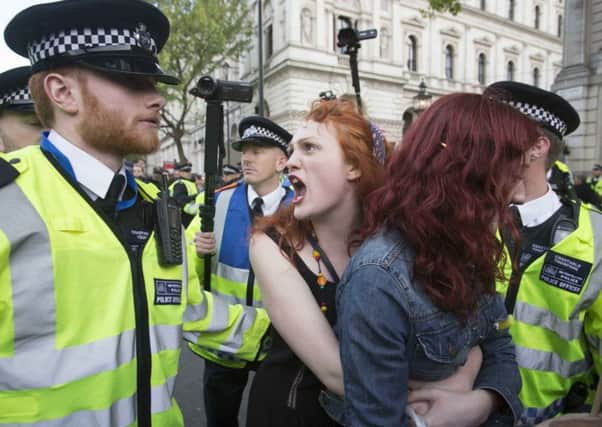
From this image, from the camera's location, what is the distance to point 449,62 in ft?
112

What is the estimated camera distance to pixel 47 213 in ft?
3.99

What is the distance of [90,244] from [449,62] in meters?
37.3

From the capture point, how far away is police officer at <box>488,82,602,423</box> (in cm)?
178

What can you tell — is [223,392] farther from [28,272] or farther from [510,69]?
[510,69]

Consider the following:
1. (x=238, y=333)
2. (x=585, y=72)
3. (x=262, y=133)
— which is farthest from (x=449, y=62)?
(x=238, y=333)

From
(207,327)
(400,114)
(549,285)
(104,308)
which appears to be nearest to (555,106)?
(549,285)

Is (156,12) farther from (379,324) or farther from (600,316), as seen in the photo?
(600,316)

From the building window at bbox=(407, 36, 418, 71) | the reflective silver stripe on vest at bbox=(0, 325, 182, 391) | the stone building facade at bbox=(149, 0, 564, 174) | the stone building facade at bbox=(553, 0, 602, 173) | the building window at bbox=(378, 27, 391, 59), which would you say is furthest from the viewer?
the building window at bbox=(407, 36, 418, 71)

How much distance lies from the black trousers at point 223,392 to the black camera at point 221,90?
1764 millimetres

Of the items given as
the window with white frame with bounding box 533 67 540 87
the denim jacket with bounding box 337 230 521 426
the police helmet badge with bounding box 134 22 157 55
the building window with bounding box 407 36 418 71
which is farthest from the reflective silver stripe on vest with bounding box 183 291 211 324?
the window with white frame with bounding box 533 67 540 87

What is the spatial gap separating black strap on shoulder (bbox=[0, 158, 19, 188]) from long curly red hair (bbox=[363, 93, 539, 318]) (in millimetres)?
1079

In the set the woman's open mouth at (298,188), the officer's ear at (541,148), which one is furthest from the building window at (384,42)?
the woman's open mouth at (298,188)

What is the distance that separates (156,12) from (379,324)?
1.34m

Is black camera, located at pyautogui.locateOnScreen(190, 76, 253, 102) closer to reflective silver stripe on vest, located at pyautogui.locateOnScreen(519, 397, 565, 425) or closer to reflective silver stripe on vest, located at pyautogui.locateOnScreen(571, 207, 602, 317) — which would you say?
reflective silver stripe on vest, located at pyautogui.locateOnScreen(571, 207, 602, 317)
